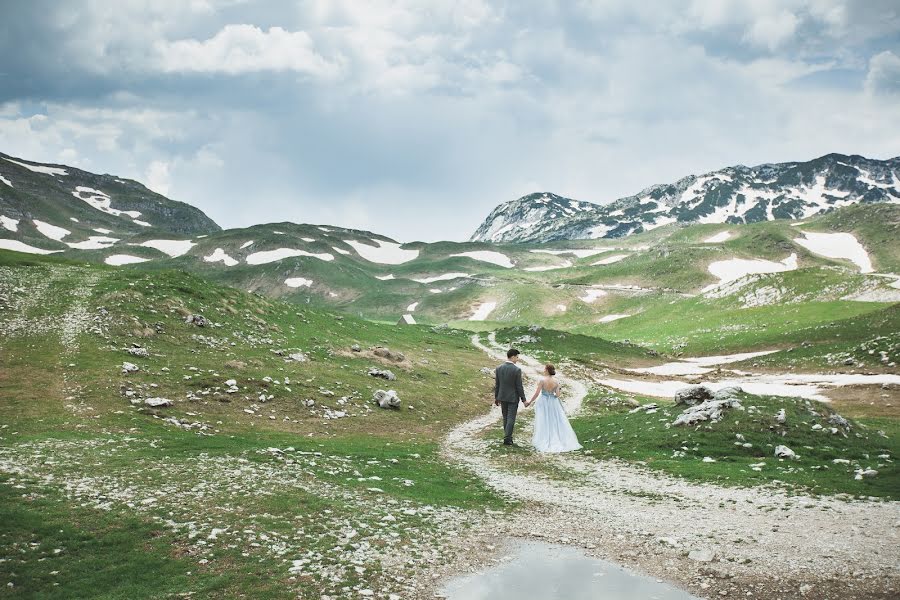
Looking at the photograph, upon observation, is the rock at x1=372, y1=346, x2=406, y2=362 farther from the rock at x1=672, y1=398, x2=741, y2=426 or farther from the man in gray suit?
the rock at x1=672, y1=398, x2=741, y2=426

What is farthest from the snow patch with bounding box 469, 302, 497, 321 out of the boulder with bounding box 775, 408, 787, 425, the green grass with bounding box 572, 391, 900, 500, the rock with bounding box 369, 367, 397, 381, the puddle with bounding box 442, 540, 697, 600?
the puddle with bounding box 442, 540, 697, 600

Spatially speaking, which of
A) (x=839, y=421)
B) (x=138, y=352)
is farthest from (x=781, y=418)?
(x=138, y=352)

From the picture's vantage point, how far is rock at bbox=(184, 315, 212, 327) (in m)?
40.9

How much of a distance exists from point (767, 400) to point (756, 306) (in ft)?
341

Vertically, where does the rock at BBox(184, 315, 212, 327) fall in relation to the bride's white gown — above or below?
above

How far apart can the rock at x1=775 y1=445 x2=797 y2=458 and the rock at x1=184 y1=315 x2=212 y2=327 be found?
38.8 metres

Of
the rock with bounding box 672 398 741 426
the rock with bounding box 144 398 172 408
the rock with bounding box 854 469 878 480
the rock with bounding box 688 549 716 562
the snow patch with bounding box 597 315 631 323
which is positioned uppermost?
the snow patch with bounding box 597 315 631 323

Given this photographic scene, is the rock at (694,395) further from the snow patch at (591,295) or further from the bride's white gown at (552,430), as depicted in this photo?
the snow patch at (591,295)

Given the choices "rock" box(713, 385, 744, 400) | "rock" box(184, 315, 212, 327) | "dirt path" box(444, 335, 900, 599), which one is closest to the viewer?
"dirt path" box(444, 335, 900, 599)

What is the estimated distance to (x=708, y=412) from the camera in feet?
83.2

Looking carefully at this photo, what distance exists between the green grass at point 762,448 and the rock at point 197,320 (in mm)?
30196

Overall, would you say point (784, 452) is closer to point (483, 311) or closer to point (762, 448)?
point (762, 448)

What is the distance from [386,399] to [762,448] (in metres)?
22.0

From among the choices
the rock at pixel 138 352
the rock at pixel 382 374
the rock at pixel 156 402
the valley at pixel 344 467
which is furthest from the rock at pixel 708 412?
the rock at pixel 138 352
